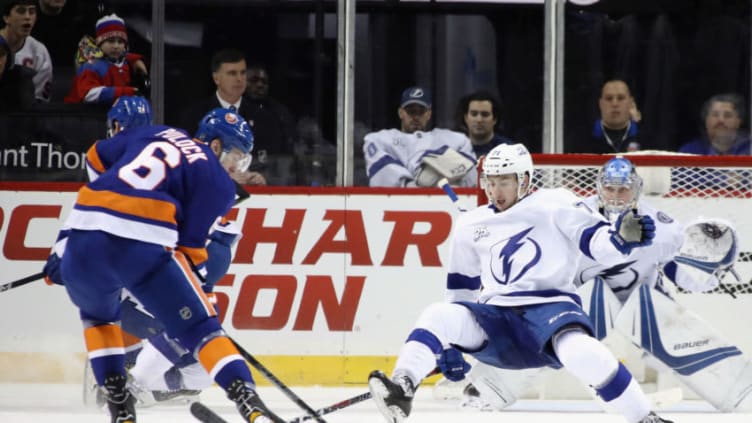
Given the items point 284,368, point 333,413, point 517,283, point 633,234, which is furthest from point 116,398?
point 284,368

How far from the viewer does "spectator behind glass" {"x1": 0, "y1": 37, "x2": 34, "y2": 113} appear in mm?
6406

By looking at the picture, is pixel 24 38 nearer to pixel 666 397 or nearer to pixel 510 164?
pixel 510 164

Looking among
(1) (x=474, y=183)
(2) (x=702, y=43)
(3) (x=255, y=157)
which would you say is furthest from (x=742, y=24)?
(3) (x=255, y=157)

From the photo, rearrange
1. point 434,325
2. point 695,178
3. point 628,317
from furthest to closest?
point 695,178, point 628,317, point 434,325

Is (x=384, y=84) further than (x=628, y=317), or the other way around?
(x=384, y=84)

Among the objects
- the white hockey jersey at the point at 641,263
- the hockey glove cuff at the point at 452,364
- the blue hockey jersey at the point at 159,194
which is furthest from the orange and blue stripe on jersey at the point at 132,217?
the white hockey jersey at the point at 641,263

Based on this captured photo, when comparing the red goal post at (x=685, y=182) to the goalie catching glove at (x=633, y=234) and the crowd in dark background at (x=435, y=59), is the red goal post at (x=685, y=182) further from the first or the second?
the goalie catching glove at (x=633, y=234)

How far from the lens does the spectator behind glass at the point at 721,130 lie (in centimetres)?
632

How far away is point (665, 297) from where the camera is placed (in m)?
5.54

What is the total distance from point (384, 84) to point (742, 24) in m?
1.53

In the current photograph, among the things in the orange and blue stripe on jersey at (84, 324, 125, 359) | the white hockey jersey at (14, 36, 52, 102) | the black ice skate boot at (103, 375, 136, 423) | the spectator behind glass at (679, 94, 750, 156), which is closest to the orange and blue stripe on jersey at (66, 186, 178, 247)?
the orange and blue stripe on jersey at (84, 324, 125, 359)

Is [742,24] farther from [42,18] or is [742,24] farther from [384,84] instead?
[42,18]

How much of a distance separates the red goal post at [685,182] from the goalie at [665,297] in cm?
35

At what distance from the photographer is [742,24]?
6.33 metres
